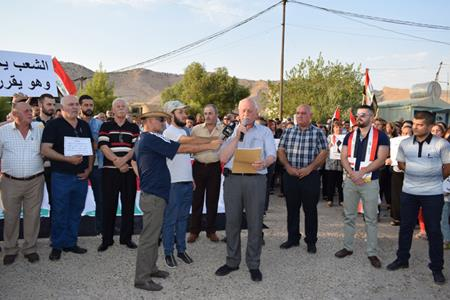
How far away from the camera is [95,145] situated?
607 centimetres

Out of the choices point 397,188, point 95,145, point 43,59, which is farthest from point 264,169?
point 43,59

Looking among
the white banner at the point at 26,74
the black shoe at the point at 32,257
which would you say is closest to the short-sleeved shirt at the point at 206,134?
the black shoe at the point at 32,257

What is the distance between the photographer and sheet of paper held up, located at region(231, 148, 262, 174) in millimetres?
4754

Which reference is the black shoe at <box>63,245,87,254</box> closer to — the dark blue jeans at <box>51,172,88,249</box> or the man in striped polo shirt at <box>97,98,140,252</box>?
the dark blue jeans at <box>51,172,88,249</box>

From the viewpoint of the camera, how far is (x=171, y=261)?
204 inches

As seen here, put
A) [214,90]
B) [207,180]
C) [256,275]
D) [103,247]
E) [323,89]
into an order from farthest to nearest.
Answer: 1. [214,90]
2. [323,89]
3. [207,180]
4. [103,247]
5. [256,275]

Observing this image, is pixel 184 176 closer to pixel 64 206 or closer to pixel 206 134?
pixel 206 134

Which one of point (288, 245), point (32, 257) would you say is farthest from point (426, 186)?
point (32, 257)

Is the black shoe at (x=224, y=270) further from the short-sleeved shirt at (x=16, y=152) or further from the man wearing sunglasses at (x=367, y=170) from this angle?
the short-sleeved shirt at (x=16, y=152)

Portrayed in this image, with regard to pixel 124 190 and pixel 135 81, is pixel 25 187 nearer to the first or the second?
pixel 124 190

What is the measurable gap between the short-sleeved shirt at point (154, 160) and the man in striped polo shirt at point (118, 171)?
1.39m

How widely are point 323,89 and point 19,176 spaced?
36.5 meters

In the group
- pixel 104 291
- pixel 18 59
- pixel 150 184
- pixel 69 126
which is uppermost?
pixel 18 59

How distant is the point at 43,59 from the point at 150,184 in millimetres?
5420
